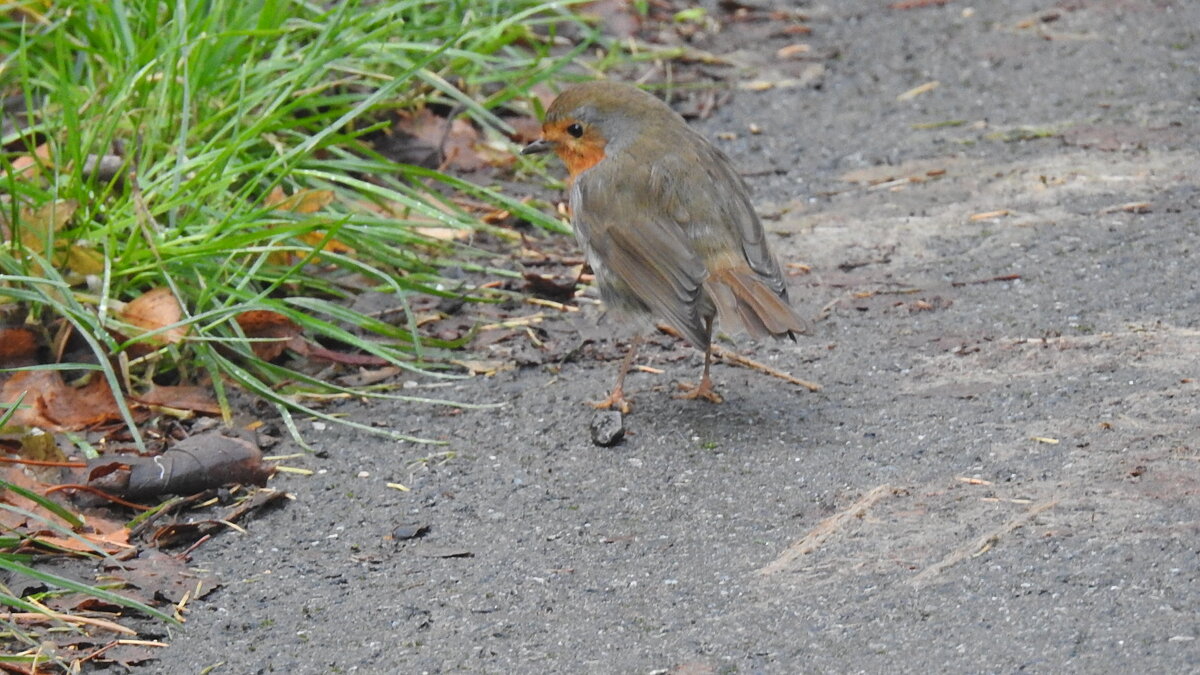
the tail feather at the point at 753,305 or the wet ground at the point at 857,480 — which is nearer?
the wet ground at the point at 857,480

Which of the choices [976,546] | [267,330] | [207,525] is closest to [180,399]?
[267,330]

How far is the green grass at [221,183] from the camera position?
4.56m

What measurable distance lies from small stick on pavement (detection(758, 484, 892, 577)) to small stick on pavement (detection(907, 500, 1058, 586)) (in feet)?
0.99

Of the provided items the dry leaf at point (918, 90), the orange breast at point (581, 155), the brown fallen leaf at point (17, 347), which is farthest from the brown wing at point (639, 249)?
the dry leaf at point (918, 90)

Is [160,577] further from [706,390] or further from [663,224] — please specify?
[663,224]

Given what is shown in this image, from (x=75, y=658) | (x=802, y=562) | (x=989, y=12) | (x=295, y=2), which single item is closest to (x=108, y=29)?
(x=295, y=2)

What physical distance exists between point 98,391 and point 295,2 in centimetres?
190

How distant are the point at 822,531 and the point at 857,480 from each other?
0.30 metres

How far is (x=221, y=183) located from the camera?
15.8ft

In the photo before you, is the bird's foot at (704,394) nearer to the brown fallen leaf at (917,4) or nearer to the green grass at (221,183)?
the green grass at (221,183)

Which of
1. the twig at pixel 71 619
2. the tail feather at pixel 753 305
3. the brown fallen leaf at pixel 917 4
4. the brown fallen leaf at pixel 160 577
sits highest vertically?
the tail feather at pixel 753 305

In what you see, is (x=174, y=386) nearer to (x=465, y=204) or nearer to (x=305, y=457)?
(x=305, y=457)

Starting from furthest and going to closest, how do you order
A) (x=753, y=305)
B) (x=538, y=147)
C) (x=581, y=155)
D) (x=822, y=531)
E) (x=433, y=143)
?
(x=433, y=143)
(x=538, y=147)
(x=581, y=155)
(x=753, y=305)
(x=822, y=531)

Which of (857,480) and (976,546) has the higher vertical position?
(976,546)
